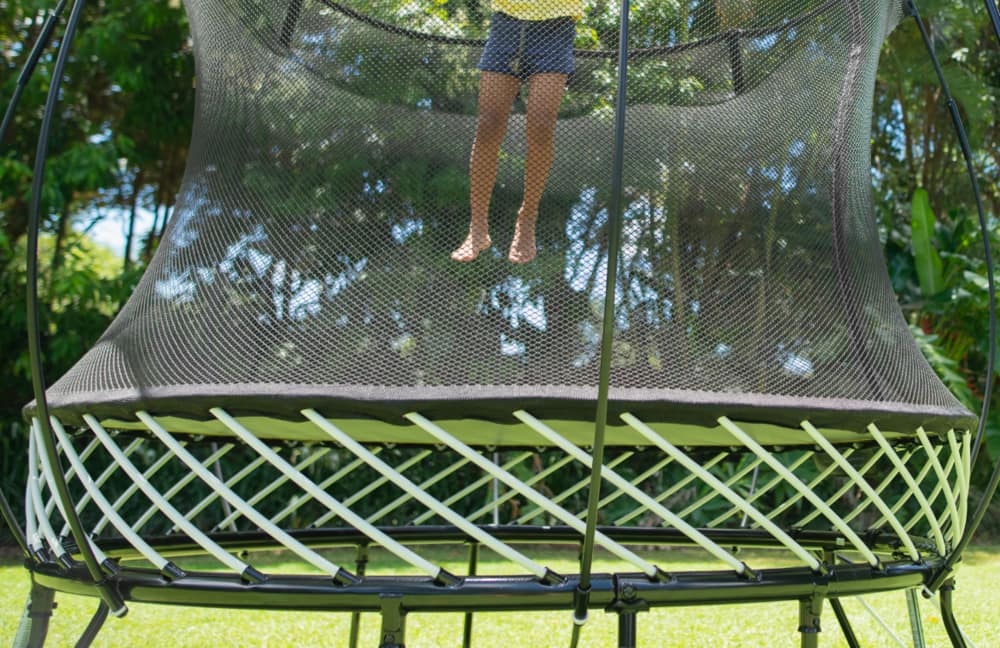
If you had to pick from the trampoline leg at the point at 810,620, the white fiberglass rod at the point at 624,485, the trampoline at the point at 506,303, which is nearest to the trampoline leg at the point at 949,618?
the trampoline at the point at 506,303

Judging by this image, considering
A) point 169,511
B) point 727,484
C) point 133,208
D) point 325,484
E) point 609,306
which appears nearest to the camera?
point 609,306

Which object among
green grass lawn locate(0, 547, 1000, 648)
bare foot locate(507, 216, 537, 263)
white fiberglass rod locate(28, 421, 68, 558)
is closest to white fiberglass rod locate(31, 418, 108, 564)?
white fiberglass rod locate(28, 421, 68, 558)

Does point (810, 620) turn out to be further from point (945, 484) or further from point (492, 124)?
point (492, 124)

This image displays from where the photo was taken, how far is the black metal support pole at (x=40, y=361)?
4.05 feet

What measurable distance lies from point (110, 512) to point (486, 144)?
0.77 m

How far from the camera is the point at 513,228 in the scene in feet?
5.07

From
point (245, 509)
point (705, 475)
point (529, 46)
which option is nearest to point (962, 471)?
point (705, 475)

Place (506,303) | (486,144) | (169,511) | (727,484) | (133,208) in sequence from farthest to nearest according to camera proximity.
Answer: (133,208) < (727,484) < (486,144) < (506,303) < (169,511)

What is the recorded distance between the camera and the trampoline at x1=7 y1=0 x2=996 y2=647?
129 centimetres

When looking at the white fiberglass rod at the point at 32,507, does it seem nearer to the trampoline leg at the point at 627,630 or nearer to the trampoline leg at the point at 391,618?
the trampoline leg at the point at 391,618

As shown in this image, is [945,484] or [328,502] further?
[945,484]

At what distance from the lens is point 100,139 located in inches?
289

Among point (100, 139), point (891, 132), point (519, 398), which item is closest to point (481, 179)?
point (519, 398)

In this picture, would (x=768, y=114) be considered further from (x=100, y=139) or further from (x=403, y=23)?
(x=100, y=139)
